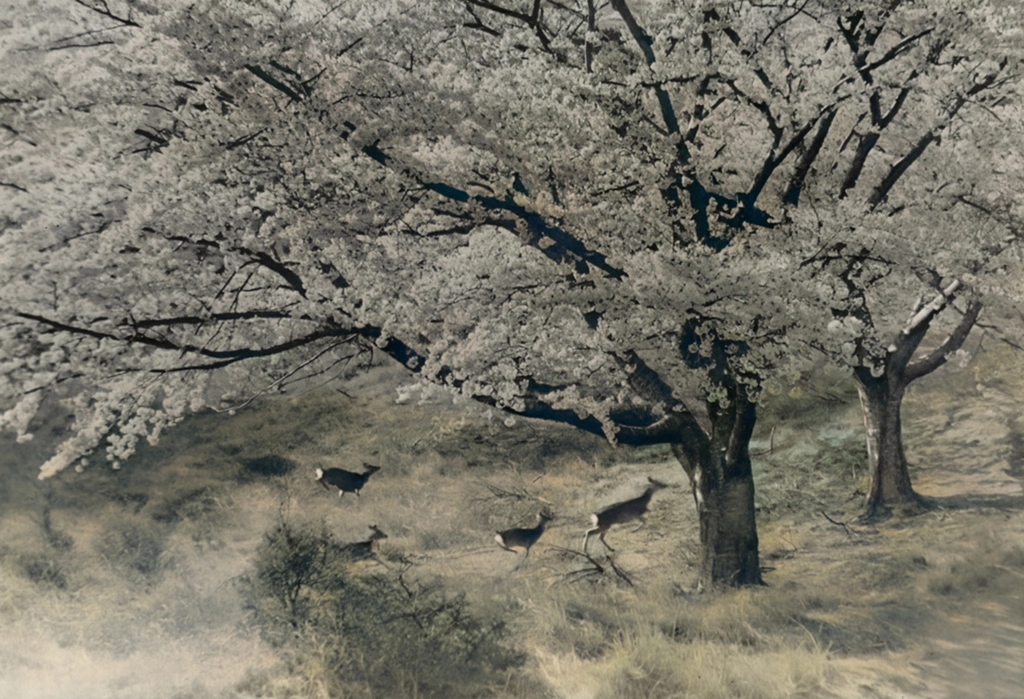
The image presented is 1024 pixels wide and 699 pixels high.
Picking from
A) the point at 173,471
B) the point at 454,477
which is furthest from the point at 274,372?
the point at 454,477

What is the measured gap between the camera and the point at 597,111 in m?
2.65

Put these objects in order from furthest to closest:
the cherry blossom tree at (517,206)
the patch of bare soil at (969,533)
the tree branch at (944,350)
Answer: the tree branch at (944,350)
the patch of bare soil at (969,533)
the cherry blossom tree at (517,206)

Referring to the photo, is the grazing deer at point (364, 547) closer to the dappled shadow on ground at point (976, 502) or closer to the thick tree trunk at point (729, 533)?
the thick tree trunk at point (729, 533)

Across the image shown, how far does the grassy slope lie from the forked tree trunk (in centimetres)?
6

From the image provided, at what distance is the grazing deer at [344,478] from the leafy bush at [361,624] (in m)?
0.21

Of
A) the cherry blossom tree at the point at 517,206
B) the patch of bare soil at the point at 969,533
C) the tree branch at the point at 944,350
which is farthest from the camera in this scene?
the tree branch at the point at 944,350

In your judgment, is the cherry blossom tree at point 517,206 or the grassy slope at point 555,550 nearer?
the cherry blossom tree at point 517,206

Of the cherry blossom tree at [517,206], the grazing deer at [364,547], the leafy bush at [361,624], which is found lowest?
the leafy bush at [361,624]

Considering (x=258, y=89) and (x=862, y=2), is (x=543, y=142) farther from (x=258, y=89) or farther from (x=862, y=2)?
(x=862, y=2)

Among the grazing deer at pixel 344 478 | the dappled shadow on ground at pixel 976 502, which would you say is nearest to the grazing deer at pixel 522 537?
the grazing deer at pixel 344 478

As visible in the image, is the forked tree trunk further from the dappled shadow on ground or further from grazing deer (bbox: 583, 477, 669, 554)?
the dappled shadow on ground

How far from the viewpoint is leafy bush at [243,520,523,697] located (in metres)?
3.04

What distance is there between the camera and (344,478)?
10.3 feet

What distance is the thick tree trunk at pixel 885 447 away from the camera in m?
3.04
